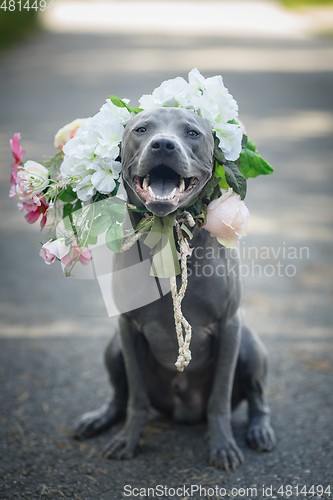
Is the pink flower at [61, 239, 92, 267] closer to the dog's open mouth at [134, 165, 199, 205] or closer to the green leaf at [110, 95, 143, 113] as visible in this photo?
the dog's open mouth at [134, 165, 199, 205]

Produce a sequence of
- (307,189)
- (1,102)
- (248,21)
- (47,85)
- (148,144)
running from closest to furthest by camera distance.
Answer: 1. (148,144)
2. (307,189)
3. (1,102)
4. (47,85)
5. (248,21)

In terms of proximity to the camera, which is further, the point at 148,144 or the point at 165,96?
the point at 165,96

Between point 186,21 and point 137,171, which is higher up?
point 186,21

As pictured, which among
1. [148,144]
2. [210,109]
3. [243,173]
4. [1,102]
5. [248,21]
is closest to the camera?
[148,144]

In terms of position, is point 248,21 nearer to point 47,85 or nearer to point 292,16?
point 292,16

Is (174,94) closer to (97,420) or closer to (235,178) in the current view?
(235,178)

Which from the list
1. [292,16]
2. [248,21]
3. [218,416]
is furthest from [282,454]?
[292,16]

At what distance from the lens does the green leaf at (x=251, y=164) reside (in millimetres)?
2178

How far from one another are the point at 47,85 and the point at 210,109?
1025 cm

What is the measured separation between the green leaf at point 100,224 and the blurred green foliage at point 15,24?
1419cm

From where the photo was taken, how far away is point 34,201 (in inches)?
83.0

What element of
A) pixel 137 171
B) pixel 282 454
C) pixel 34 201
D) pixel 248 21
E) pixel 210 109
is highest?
pixel 248 21

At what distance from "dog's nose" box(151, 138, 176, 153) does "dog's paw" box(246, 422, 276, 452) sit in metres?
1.44

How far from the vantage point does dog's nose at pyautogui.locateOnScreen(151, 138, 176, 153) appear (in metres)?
1.83
